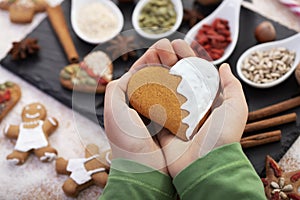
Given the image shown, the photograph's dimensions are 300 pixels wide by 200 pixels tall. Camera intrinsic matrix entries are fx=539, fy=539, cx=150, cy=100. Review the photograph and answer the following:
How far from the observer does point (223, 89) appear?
979 millimetres

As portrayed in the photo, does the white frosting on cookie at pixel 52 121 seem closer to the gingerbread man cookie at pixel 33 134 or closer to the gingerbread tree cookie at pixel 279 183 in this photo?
the gingerbread man cookie at pixel 33 134

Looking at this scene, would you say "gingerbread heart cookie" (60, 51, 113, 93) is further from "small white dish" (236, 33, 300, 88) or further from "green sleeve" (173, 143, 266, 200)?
"green sleeve" (173, 143, 266, 200)

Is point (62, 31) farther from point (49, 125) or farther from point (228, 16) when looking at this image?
point (228, 16)

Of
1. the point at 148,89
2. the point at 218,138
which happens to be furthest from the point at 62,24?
the point at 218,138

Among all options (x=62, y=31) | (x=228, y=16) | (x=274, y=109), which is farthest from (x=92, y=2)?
(x=274, y=109)

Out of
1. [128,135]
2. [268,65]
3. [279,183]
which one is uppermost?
[128,135]

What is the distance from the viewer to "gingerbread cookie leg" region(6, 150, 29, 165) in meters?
1.21

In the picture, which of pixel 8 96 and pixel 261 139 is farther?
pixel 8 96

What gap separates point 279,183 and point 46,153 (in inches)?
20.2

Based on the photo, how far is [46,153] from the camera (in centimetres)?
121

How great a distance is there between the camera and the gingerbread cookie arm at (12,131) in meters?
1.24

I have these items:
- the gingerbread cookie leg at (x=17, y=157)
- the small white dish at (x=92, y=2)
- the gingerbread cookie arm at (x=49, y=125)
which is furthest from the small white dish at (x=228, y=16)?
the gingerbread cookie leg at (x=17, y=157)

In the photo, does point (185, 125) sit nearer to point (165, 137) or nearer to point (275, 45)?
point (165, 137)

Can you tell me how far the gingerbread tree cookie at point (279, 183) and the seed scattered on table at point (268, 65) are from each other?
0.73 feet
